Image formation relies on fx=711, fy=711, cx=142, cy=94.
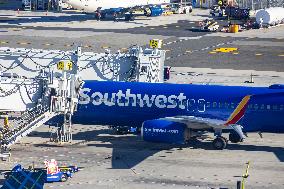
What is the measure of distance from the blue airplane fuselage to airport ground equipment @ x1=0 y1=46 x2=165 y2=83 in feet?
24.8

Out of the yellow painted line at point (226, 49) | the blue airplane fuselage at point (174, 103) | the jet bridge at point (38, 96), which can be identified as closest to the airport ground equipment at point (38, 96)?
the jet bridge at point (38, 96)

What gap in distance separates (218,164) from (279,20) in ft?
314

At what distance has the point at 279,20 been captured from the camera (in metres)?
138

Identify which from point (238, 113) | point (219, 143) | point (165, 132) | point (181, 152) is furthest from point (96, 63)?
point (238, 113)

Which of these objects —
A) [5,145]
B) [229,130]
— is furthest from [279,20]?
[5,145]

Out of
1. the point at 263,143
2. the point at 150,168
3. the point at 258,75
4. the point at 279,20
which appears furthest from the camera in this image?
the point at 279,20

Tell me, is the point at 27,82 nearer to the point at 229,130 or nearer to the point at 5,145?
the point at 5,145

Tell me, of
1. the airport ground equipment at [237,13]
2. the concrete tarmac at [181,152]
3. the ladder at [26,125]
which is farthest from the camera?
the airport ground equipment at [237,13]

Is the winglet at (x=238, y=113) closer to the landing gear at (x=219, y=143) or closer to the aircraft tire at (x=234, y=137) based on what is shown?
the landing gear at (x=219, y=143)

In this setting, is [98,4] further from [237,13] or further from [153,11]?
[237,13]

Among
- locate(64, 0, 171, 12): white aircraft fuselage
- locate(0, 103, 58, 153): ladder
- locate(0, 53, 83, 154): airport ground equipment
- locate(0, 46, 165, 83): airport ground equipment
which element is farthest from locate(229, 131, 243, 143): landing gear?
locate(64, 0, 171, 12): white aircraft fuselage

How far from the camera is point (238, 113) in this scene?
49.6 m

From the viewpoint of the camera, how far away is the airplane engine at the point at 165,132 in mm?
49500

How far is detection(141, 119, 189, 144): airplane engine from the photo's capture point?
162 feet
